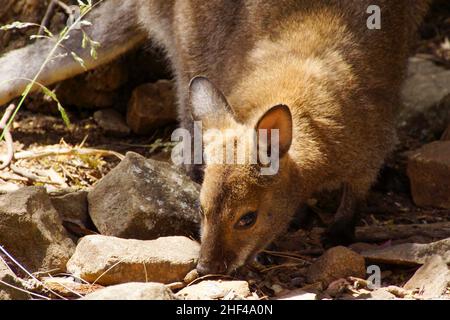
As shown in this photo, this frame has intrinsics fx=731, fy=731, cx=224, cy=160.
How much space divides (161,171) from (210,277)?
1.11 m

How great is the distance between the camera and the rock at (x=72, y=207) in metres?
5.28

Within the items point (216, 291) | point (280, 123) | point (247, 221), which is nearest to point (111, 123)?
point (247, 221)

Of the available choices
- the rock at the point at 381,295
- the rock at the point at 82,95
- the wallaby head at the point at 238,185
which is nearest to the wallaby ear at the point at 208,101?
the wallaby head at the point at 238,185

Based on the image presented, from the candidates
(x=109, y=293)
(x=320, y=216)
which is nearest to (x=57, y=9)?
(x=320, y=216)

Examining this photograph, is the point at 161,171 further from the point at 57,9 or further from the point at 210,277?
the point at 57,9

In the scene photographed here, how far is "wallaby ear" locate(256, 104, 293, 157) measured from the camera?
4.59m

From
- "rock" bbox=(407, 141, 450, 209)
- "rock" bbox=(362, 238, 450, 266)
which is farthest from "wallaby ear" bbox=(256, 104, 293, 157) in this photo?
"rock" bbox=(407, 141, 450, 209)

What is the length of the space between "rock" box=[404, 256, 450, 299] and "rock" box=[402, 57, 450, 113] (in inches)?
124

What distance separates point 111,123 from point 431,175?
3.22 metres

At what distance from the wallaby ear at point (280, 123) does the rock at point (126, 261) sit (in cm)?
94

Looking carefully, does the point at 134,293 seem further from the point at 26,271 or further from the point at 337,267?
the point at 337,267

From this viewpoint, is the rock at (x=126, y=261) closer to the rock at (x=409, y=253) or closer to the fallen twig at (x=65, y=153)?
the rock at (x=409, y=253)

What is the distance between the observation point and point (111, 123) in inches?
296

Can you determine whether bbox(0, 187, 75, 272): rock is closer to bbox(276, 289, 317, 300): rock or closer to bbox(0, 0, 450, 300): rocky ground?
bbox(0, 0, 450, 300): rocky ground
